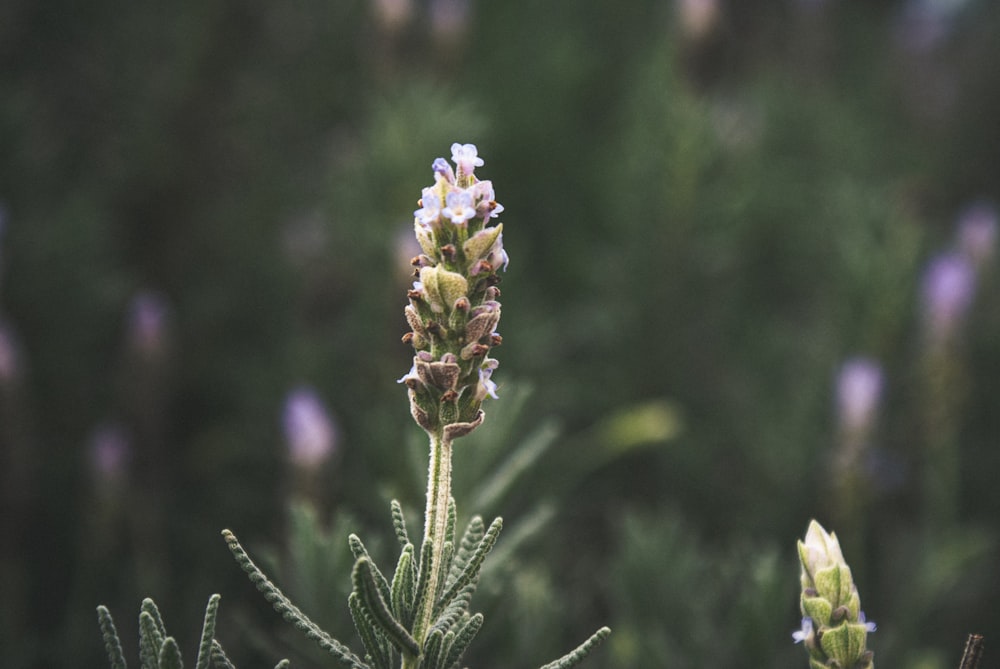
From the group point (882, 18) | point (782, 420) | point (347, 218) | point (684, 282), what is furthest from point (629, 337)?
point (882, 18)

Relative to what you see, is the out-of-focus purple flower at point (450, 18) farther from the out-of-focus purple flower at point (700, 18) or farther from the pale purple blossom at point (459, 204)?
the pale purple blossom at point (459, 204)

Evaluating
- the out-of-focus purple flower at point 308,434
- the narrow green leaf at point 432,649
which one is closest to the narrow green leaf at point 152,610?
the narrow green leaf at point 432,649

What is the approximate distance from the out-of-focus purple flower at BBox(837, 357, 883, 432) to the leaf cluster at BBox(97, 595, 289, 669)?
733 mm

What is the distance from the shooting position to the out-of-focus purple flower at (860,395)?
94cm

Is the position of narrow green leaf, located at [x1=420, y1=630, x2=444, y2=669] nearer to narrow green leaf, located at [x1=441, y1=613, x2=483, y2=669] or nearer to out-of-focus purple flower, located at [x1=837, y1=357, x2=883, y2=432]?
narrow green leaf, located at [x1=441, y1=613, x2=483, y2=669]

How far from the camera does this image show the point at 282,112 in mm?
1487

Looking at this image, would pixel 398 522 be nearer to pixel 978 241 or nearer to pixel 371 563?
pixel 371 563

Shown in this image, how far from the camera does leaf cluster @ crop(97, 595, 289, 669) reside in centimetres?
35

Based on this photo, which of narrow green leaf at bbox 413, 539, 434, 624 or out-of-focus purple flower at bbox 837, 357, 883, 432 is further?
out-of-focus purple flower at bbox 837, 357, 883, 432

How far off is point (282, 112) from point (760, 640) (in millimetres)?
1171

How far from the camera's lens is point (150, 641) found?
36 cm

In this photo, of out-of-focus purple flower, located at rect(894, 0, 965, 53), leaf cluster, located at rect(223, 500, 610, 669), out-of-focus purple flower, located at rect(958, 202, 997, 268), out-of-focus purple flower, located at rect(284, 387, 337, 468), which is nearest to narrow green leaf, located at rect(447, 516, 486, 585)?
leaf cluster, located at rect(223, 500, 610, 669)

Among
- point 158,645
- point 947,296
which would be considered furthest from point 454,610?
point 947,296

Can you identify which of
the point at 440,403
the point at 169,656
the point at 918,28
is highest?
the point at 918,28
